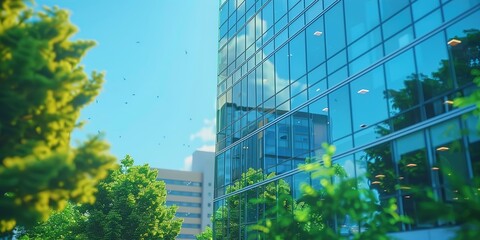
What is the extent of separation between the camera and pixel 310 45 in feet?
73.3

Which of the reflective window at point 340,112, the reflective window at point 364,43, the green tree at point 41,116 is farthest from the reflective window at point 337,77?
the green tree at point 41,116

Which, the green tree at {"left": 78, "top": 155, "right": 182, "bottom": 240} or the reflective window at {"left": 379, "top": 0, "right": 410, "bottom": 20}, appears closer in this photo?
the reflective window at {"left": 379, "top": 0, "right": 410, "bottom": 20}

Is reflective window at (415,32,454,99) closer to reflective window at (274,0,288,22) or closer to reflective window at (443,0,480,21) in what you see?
reflective window at (443,0,480,21)

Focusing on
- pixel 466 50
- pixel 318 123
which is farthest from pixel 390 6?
pixel 318 123

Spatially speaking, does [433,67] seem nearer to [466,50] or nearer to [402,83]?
[466,50]

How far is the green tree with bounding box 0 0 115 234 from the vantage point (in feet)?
28.0

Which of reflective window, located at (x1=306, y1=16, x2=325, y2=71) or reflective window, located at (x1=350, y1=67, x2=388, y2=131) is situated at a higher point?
reflective window, located at (x1=306, y1=16, x2=325, y2=71)

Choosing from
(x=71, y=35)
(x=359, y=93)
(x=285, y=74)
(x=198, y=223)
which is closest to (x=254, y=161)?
(x=285, y=74)

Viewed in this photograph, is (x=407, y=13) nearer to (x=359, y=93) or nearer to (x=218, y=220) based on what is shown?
(x=359, y=93)

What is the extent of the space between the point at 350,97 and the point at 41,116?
41.2 ft

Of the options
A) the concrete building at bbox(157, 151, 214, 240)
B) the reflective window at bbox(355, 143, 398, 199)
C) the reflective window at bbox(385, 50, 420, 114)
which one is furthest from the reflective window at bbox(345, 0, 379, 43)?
the concrete building at bbox(157, 151, 214, 240)

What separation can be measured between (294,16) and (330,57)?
4.60m

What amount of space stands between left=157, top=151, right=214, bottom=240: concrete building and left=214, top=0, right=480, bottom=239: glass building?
10071 centimetres

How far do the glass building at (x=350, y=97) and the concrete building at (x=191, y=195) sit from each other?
100713 millimetres
